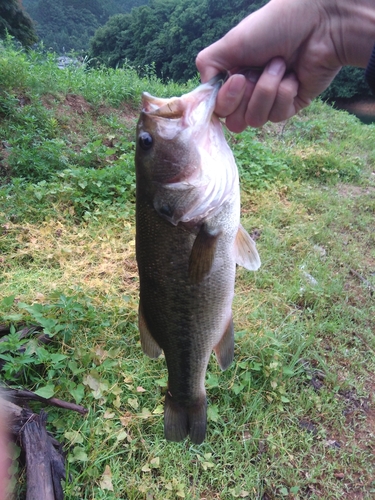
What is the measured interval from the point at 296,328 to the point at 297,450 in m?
0.99

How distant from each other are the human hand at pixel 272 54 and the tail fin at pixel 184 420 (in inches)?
50.4

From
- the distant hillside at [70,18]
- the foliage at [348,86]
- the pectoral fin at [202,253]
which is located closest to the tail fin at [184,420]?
the pectoral fin at [202,253]

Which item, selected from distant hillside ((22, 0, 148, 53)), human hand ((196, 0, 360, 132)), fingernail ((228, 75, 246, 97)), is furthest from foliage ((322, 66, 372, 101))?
distant hillside ((22, 0, 148, 53))

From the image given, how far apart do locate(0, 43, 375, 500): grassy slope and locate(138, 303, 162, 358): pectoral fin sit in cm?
96

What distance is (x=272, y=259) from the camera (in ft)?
13.2

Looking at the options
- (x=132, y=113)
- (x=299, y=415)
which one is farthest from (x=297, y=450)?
(x=132, y=113)

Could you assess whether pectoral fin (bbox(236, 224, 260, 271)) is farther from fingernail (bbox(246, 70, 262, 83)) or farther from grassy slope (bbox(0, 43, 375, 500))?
grassy slope (bbox(0, 43, 375, 500))

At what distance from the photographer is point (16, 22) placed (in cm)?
1677

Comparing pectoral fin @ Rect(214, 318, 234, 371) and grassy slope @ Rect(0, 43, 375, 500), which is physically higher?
pectoral fin @ Rect(214, 318, 234, 371)

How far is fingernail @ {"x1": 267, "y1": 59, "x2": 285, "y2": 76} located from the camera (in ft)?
5.14

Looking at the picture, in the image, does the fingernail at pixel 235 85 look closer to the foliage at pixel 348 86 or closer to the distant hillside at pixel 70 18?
the foliage at pixel 348 86

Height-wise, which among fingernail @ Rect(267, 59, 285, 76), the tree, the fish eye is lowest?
the tree

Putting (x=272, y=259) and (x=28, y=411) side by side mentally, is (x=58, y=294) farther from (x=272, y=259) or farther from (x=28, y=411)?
(x=272, y=259)

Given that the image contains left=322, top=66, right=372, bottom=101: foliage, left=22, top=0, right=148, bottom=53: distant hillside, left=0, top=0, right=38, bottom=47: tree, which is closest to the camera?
left=0, top=0, right=38, bottom=47: tree
